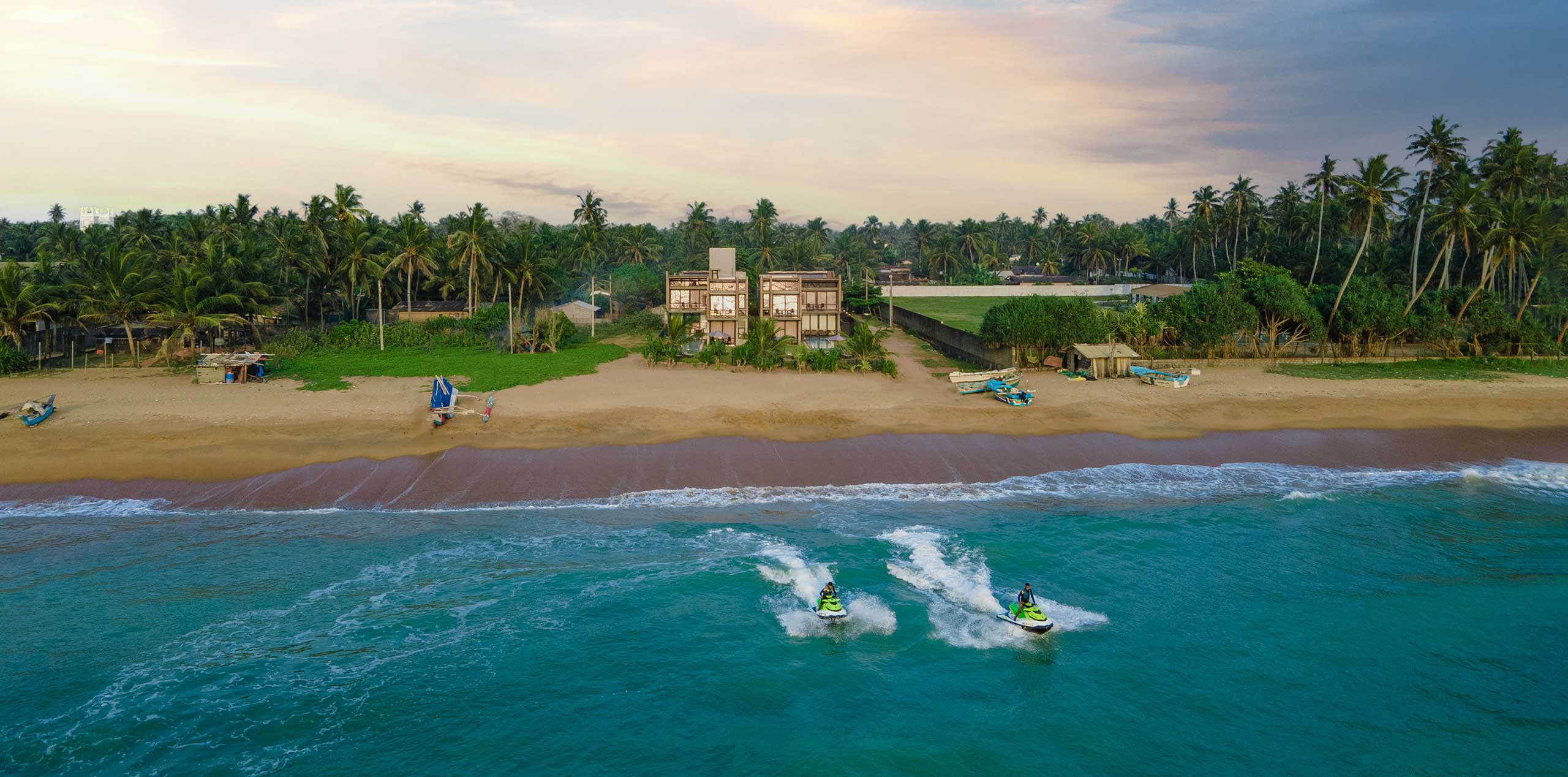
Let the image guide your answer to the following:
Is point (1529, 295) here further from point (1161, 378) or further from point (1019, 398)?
point (1019, 398)

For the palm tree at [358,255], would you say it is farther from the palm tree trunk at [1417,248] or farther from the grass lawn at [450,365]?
the palm tree trunk at [1417,248]

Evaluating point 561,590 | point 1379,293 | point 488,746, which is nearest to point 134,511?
point 561,590

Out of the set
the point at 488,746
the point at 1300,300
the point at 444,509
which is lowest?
the point at 488,746

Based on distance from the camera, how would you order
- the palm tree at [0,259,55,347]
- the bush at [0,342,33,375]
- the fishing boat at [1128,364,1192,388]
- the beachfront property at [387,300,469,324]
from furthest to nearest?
the beachfront property at [387,300,469,324] < the palm tree at [0,259,55,347] < the bush at [0,342,33,375] < the fishing boat at [1128,364,1192,388]

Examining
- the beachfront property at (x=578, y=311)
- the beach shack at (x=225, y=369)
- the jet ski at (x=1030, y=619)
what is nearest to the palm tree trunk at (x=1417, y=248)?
the jet ski at (x=1030, y=619)

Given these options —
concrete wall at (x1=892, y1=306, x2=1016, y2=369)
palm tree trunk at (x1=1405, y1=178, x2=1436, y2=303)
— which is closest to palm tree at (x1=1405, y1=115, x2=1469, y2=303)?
palm tree trunk at (x1=1405, y1=178, x2=1436, y2=303)

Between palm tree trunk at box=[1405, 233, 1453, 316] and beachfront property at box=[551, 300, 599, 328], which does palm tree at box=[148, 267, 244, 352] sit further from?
palm tree trunk at box=[1405, 233, 1453, 316]

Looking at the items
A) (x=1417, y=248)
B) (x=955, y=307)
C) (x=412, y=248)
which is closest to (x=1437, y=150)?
(x=1417, y=248)

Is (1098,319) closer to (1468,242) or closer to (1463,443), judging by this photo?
(1463,443)
